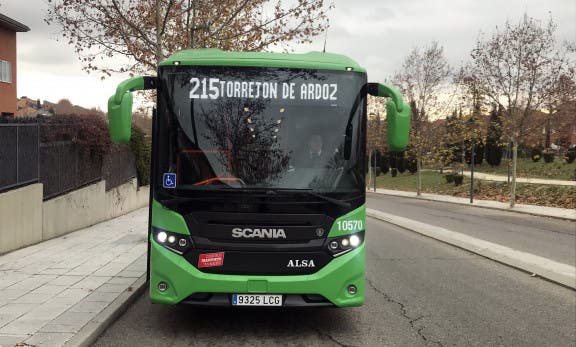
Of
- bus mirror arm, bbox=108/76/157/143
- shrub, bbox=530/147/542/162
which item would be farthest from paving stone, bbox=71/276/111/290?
shrub, bbox=530/147/542/162

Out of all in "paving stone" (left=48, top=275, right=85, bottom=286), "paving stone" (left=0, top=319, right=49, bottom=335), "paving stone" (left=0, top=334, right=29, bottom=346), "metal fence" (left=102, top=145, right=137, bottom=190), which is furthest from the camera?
"metal fence" (left=102, top=145, right=137, bottom=190)

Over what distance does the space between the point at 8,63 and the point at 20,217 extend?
25982mm

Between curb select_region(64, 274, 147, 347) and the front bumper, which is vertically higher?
the front bumper

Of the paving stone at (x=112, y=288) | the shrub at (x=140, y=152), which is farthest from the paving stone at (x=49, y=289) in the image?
the shrub at (x=140, y=152)

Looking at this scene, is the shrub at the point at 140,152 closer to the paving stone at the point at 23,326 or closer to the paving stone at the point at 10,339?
the paving stone at the point at 23,326

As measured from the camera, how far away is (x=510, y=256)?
1102 cm

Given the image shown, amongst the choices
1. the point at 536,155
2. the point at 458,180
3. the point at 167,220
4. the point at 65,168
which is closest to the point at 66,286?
the point at 167,220

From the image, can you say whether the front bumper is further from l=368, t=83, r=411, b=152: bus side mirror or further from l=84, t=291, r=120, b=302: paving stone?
l=84, t=291, r=120, b=302: paving stone

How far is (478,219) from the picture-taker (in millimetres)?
20344

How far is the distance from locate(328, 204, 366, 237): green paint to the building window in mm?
32049

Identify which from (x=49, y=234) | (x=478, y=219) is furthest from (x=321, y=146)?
(x=478, y=219)

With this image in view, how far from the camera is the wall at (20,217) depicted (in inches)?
383

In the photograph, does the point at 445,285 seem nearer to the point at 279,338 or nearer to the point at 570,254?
the point at 279,338

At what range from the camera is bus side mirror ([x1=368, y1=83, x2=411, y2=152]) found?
553cm
